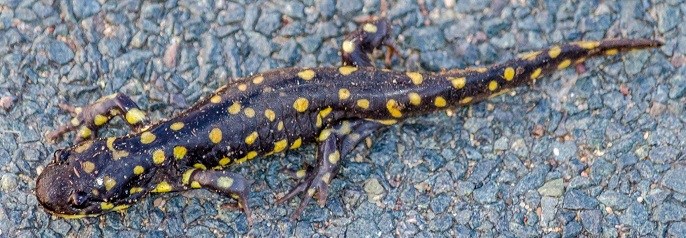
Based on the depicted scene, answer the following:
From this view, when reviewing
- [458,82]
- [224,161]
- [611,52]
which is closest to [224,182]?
[224,161]

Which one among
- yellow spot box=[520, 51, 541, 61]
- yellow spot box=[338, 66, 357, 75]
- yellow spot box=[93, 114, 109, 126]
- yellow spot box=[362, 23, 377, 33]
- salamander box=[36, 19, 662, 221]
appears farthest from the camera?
yellow spot box=[362, 23, 377, 33]

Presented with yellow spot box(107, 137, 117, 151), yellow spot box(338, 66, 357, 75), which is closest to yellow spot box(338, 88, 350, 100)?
yellow spot box(338, 66, 357, 75)

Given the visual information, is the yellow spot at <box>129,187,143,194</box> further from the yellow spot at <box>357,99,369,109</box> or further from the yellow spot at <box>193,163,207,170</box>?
the yellow spot at <box>357,99,369,109</box>

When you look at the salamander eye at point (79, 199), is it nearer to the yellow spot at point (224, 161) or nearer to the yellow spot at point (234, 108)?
the yellow spot at point (224, 161)

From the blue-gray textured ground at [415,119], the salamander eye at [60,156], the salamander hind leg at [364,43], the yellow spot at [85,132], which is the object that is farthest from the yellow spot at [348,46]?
→ the salamander eye at [60,156]

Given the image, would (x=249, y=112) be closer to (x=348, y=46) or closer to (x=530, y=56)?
(x=348, y=46)

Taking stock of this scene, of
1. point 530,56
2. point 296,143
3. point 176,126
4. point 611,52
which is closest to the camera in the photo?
point 176,126
